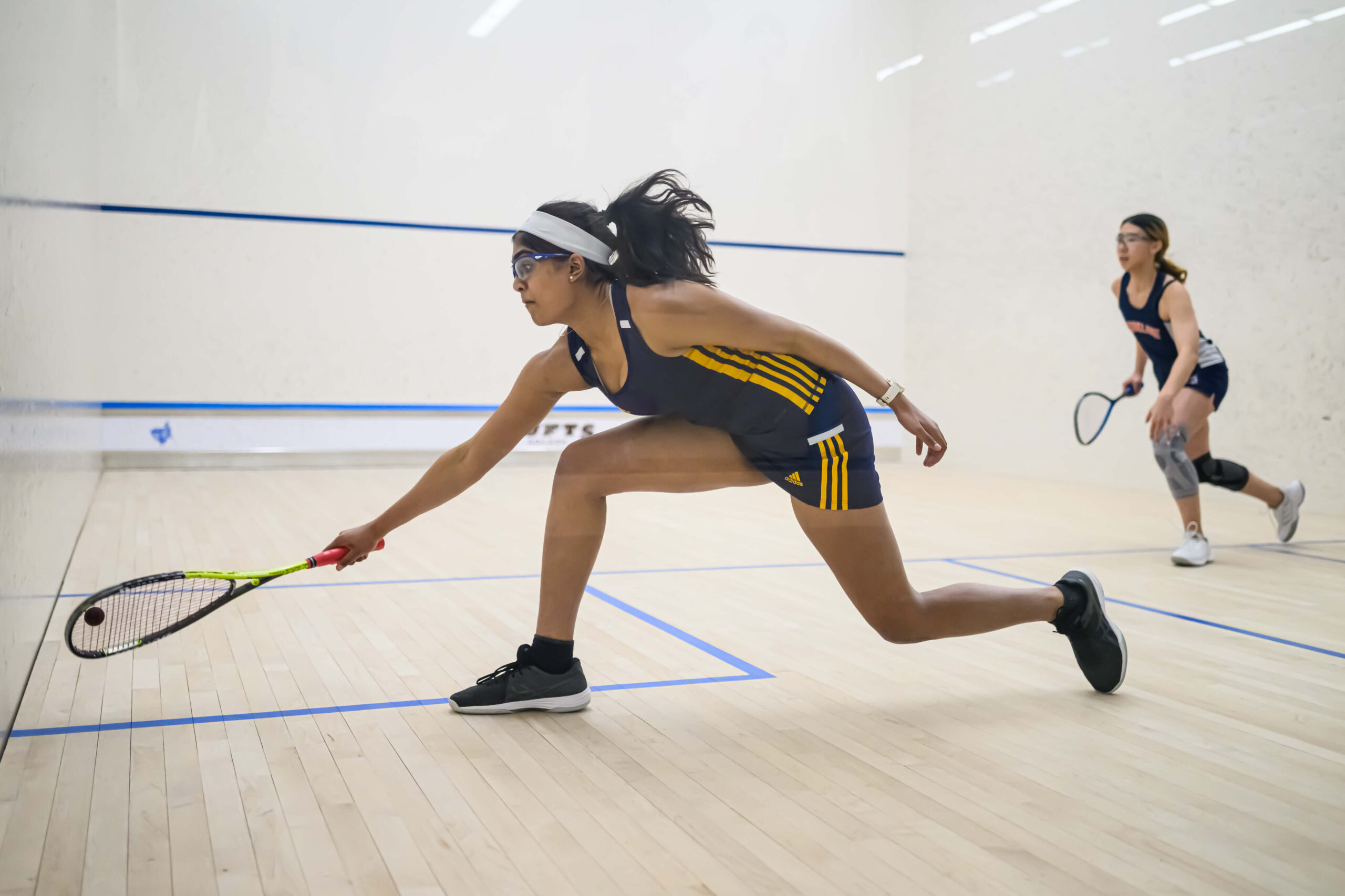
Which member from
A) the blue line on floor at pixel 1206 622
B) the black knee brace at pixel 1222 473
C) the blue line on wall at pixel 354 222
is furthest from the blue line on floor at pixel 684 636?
the black knee brace at pixel 1222 473

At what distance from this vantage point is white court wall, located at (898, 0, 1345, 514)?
3.43 m

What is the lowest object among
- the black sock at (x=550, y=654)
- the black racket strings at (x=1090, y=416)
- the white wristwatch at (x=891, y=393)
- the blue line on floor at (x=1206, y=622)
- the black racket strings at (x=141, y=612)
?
the blue line on floor at (x=1206, y=622)

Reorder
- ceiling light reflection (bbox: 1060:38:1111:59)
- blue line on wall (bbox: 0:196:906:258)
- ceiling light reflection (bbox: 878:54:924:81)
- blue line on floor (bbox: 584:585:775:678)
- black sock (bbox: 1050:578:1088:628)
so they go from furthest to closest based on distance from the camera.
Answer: ceiling light reflection (bbox: 1060:38:1111:59) < ceiling light reflection (bbox: 878:54:924:81) < blue line on wall (bbox: 0:196:906:258) < blue line on floor (bbox: 584:585:775:678) < black sock (bbox: 1050:578:1088:628)

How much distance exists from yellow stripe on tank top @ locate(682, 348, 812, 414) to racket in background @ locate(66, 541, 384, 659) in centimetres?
50

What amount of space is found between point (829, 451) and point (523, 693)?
1.87ft

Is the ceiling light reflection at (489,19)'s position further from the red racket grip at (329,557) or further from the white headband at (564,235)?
the red racket grip at (329,557)

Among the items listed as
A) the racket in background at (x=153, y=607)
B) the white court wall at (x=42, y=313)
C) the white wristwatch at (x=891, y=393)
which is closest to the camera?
the racket in background at (x=153, y=607)

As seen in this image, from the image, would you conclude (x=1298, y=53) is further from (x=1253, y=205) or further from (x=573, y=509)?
(x=573, y=509)

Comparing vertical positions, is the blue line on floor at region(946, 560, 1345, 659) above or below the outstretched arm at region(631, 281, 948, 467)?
below

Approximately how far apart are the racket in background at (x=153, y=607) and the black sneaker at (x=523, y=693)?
0.93ft

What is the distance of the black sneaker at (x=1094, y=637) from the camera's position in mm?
1812

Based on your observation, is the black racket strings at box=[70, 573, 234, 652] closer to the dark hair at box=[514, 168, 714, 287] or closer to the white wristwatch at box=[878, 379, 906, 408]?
the dark hair at box=[514, 168, 714, 287]

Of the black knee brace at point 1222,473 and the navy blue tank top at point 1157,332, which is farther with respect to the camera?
the black knee brace at point 1222,473

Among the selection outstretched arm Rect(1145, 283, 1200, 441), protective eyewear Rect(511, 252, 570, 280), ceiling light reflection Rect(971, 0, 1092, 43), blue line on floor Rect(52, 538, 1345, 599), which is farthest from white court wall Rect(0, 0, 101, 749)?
outstretched arm Rect(1145, 283, 1200, 441)
